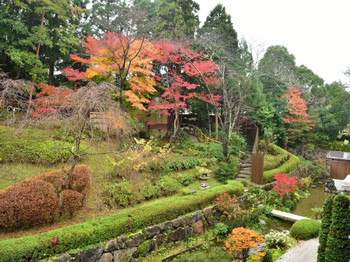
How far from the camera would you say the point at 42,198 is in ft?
21.9

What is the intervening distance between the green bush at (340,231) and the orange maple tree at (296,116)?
Result: 1660 cm

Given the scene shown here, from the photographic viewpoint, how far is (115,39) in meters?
12.8

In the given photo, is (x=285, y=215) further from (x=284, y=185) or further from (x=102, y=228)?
(x=102, y=228)

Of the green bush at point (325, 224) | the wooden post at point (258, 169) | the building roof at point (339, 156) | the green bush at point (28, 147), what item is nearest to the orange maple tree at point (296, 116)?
the building roof at point (339, 156)

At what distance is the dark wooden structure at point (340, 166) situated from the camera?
61.8 ft

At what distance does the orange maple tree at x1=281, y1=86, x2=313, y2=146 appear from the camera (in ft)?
69.3

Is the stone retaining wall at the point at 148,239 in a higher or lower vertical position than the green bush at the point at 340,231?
lower

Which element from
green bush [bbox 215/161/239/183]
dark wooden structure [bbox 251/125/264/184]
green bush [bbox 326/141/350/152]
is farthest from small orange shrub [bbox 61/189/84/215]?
green bush [bbox 326/141/350/152]

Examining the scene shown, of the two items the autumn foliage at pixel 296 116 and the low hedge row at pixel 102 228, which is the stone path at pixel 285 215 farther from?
the autumn foliage at pixel 296 116

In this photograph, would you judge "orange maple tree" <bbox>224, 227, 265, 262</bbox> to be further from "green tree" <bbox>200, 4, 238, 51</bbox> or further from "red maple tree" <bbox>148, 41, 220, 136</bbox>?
"green tree" <bbox>200, 4, 238, 51</bbox>

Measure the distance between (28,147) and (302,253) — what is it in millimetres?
10855

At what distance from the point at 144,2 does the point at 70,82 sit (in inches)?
438

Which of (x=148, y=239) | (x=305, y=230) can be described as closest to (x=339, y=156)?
(x=305, y=230)

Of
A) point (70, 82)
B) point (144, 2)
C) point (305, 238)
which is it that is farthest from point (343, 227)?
point (144, 2)
